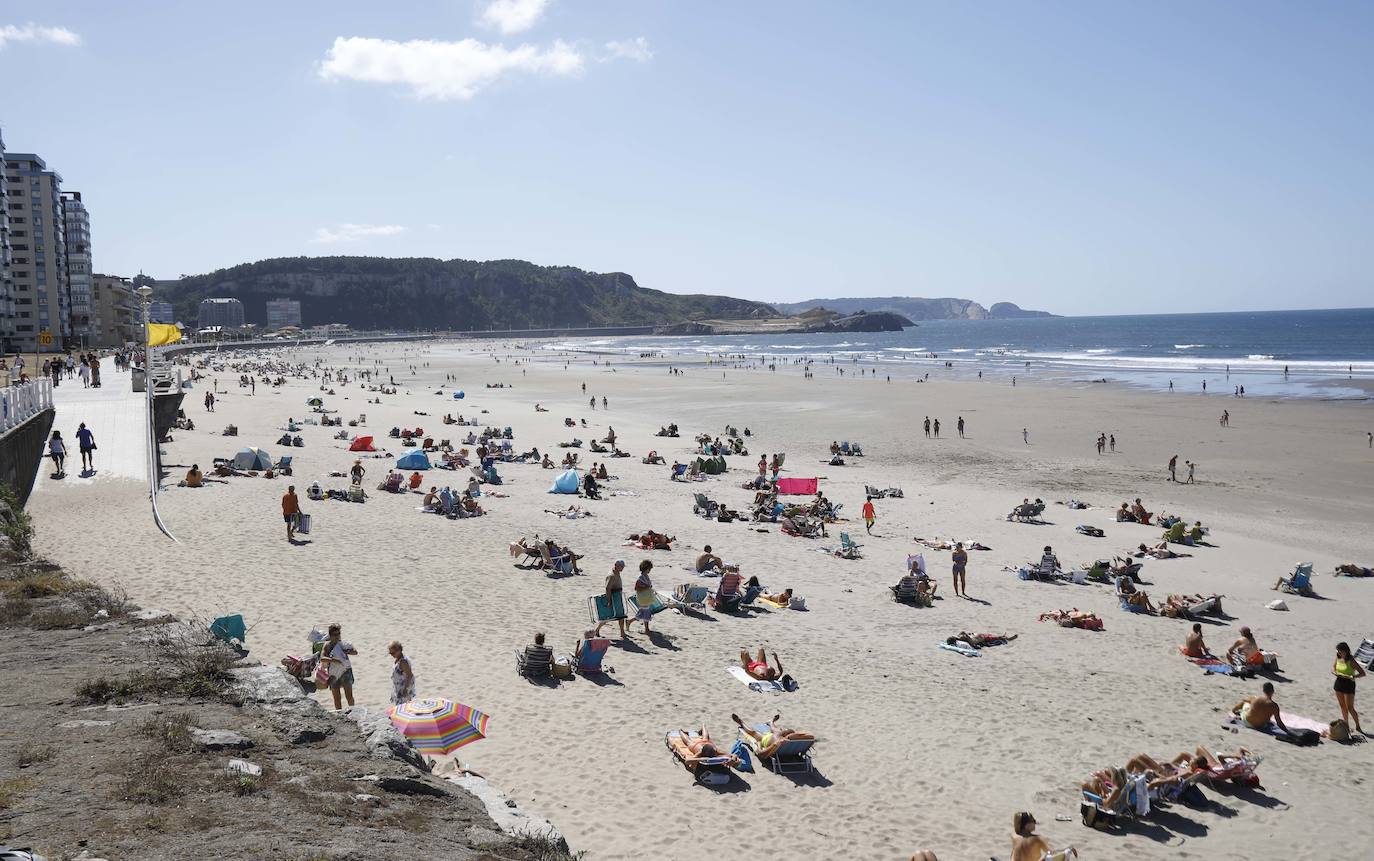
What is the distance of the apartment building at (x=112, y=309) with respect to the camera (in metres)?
95.8

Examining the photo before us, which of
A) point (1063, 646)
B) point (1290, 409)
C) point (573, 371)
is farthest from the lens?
point (573, 371)

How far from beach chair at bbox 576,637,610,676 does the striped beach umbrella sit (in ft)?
7.43

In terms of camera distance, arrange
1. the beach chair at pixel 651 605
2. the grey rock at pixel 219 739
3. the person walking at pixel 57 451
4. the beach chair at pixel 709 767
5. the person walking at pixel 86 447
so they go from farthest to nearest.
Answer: the person walking at pixel 86 447 < the person walking at pixel 57 451 < the beach chair at pixel 651 605 < the beach chair at pixel 709 767 < the grey rock at pixel 219 739

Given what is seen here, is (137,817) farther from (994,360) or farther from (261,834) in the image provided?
(994,360)

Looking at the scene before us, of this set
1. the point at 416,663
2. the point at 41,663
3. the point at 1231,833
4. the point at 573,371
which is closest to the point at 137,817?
the point at 41,663

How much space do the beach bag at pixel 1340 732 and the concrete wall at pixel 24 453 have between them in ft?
63.6

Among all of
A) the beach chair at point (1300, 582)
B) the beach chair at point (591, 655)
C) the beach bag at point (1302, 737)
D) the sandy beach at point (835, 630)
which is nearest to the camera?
the sandy beach at point (835, 630)

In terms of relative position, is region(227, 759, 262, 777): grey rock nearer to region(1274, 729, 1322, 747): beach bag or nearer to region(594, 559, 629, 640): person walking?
region(594, 559, 629, 640): person walking

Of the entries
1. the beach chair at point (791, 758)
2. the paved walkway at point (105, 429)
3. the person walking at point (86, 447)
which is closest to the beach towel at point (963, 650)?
the beach chair at point (791, 758)

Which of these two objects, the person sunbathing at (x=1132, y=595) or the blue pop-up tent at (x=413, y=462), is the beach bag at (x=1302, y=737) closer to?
the person sunbathing at (x=1132, y=595)

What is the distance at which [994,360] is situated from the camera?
291 ft

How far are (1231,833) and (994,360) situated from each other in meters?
85.8

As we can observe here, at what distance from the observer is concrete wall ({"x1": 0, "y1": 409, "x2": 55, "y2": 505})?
1584 centimetres

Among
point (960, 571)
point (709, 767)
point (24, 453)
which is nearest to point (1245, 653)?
point (960, 571)
